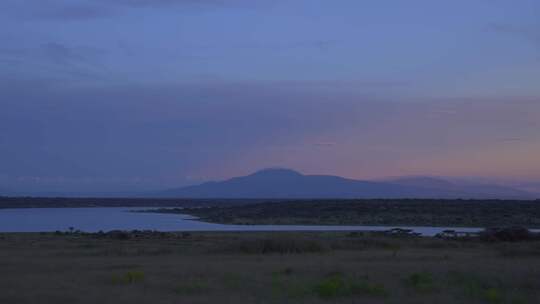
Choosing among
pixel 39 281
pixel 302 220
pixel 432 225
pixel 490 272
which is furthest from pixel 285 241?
pixel 302 220

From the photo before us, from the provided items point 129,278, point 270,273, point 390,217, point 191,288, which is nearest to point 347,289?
point 191,288

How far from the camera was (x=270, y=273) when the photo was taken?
91.1 feet

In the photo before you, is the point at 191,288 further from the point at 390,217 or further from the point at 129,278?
the point at 390,217

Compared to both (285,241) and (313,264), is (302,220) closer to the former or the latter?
(285,241)

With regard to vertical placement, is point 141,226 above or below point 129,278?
above

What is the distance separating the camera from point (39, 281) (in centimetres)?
2461

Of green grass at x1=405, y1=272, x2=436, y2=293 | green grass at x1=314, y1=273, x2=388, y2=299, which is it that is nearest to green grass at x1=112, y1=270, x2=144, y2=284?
green grass at x1=314, y1=273, x2=388, y2=299

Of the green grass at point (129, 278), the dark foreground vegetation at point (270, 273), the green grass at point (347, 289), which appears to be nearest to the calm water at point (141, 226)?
the dark foreground vegetation at point (270, 273)

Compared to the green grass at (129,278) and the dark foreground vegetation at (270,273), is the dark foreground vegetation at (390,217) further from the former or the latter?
the green grass at (129,278)

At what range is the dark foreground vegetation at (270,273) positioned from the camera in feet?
70.8

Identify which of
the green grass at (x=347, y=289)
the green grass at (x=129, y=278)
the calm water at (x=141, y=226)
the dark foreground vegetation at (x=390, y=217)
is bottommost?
the green grass at (x=347, y=289)

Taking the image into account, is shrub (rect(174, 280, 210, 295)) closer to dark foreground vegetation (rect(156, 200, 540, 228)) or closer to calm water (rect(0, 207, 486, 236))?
calm water (rect(0, 207, 486, 236))

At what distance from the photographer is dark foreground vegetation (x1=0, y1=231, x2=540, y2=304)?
850 inches

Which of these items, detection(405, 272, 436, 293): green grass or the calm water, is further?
the calm water
